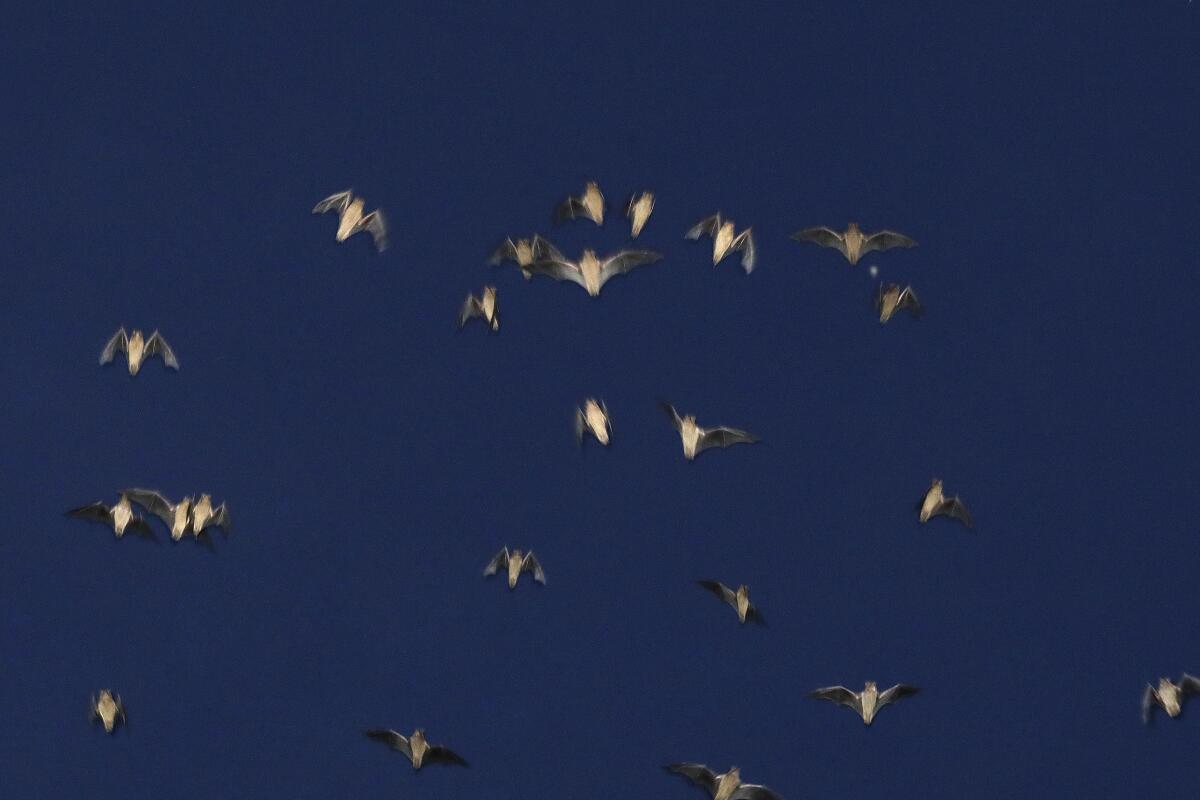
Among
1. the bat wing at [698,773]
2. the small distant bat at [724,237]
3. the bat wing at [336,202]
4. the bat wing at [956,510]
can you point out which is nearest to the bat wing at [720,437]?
the small distant bat at [724,237]

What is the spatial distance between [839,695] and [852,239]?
5.48 meters

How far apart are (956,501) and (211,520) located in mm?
8582

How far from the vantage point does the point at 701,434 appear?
28188 millimetres

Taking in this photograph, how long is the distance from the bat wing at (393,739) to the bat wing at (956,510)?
6.69 metres

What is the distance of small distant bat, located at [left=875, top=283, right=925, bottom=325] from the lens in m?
28.5

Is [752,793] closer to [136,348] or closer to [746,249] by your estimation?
[746,249]

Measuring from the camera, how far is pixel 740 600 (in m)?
27.7

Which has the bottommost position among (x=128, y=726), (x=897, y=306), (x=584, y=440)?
(x=128, y=726)

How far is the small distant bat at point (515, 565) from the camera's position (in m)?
27.8

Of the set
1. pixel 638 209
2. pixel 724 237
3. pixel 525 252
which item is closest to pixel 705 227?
pixel 724 237

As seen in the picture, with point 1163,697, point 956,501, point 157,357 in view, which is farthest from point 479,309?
point 1163,697

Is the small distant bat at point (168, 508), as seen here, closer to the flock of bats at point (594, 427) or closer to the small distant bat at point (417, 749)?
the flock of bats at point (594, 427)

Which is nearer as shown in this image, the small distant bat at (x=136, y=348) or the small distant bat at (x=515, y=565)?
the small distant bat at (x=515, y=565)

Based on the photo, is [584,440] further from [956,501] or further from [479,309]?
[956,501]
